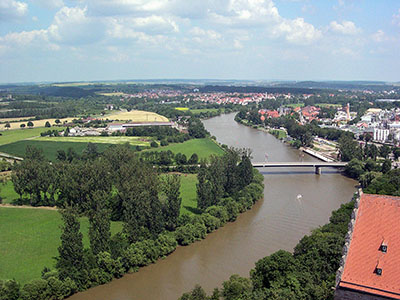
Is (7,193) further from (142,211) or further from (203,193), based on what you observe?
(203,193)

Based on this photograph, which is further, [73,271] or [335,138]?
[335,138]

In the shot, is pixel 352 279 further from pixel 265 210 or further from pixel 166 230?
pixel 265 210

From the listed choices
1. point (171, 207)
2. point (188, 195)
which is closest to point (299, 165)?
point (188, 195)

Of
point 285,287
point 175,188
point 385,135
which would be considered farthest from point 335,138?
point 285,287

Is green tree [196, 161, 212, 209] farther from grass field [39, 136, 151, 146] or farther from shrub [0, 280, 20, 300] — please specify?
grass field [39, 136, 151, 146]

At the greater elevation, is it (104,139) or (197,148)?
(104,139)

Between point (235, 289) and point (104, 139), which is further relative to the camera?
point (104, 139)

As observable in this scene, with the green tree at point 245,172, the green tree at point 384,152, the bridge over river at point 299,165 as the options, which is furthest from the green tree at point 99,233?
the green tree at point 384,152

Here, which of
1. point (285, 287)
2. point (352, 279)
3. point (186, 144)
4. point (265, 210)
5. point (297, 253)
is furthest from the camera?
point (186, 144)
